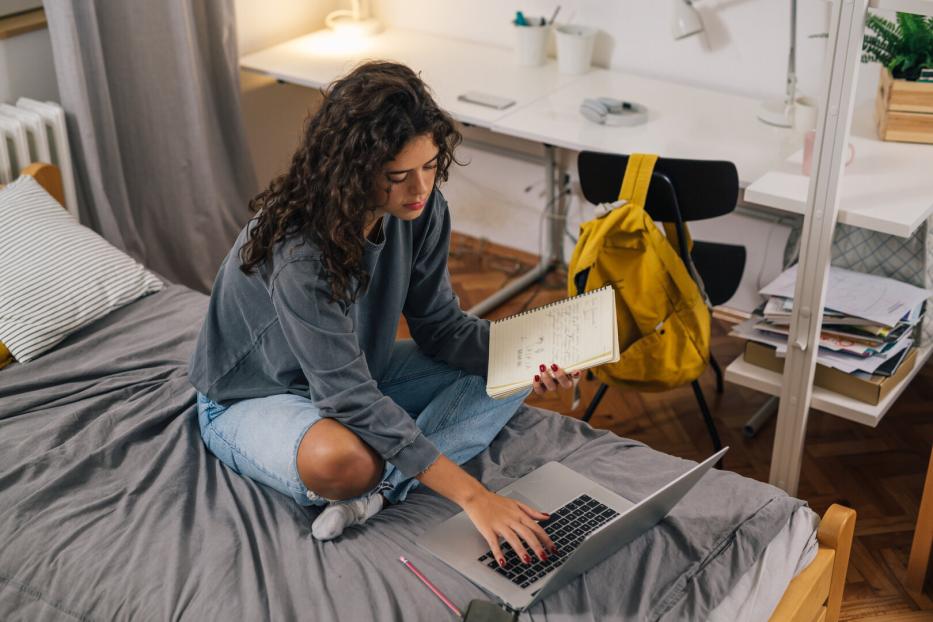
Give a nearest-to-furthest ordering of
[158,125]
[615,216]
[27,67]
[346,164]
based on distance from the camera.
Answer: [346,164], [615,216], [27,67], [158,125]

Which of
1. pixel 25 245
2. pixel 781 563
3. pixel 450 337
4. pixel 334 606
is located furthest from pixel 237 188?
pixel 781 563

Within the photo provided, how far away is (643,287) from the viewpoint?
85.2 inches

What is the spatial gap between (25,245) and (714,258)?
61.8 inches

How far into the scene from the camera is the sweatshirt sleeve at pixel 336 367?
1.60 m

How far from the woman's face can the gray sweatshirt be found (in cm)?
13

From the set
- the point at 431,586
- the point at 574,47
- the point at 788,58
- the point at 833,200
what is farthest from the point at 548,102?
the point at 431,586

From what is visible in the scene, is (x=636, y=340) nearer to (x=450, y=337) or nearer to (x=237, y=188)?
(x=450, y=337)

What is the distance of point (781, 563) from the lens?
159 centimetres

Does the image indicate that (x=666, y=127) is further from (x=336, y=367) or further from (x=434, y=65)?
(x=336, y=367)

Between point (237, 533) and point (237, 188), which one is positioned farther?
point (237, 188)

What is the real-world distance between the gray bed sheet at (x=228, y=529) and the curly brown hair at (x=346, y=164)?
402 millimetres

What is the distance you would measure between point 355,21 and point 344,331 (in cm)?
207

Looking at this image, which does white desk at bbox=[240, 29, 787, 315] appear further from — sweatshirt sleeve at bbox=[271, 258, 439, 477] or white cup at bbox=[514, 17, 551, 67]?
sweatshirt sleeve at bbox=[271, 258, 439, 477]

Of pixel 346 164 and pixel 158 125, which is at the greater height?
pixel 346 164
